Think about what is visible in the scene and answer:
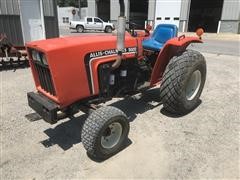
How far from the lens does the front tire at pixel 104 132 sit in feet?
9.12

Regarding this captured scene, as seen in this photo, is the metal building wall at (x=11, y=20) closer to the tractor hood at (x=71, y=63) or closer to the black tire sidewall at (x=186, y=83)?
the tractor hood at (x=71, y=63)

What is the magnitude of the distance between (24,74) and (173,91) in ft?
15.3

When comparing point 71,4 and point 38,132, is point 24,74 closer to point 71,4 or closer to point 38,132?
point 38,132

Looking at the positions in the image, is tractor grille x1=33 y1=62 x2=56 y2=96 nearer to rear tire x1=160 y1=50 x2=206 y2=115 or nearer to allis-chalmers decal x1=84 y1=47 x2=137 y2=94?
allis-chalmers decal x1=84 y1=47 x2=137 y2=94

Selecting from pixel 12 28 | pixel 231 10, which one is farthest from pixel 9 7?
pixel 231 10

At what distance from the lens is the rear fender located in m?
3.80

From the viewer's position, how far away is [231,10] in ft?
72.1

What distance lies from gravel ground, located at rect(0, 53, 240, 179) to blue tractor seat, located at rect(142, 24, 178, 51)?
1.09 meters

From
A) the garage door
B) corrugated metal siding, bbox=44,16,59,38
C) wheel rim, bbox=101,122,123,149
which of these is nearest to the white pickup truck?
the garage door

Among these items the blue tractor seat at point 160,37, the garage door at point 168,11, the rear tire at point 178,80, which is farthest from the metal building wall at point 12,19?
the garage door at point 168,11

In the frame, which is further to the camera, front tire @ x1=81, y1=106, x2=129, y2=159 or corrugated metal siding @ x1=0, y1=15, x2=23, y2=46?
corrugated metal siding @ x1=0, y1=15, x2=23, y2=46

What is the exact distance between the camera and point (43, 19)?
10.1 metres

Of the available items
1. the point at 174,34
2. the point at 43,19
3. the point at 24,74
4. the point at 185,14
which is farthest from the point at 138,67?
the point at 185,14

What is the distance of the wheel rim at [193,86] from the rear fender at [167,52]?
521 millimetres
